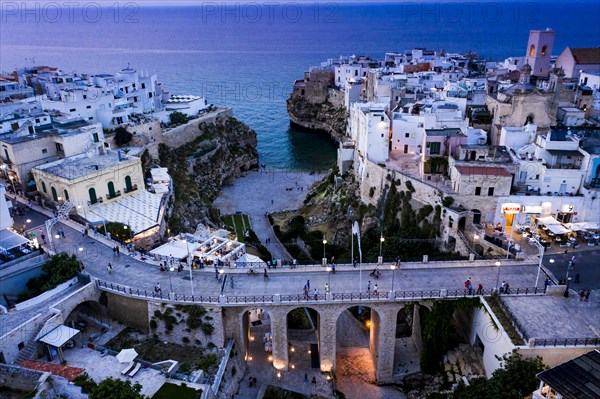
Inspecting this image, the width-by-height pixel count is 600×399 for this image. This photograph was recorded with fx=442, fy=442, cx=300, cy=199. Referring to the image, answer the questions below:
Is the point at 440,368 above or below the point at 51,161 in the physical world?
below

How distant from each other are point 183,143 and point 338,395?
189ft

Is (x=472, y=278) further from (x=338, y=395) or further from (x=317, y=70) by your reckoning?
(x=317, y=70)

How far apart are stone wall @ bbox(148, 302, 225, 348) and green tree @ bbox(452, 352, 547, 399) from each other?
58.9 ft

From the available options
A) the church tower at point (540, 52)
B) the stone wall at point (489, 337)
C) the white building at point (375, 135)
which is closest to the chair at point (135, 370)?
the stone wall at point (489, 337)

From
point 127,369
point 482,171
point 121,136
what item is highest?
point 121,136

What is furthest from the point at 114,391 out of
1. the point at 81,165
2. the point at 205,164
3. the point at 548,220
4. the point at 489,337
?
the point at 205,164

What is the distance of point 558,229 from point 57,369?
43.7 m

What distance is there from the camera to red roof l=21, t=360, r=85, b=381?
28156mm

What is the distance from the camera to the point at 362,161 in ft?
209

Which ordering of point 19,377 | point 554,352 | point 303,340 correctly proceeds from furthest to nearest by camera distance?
point 303,340
point 554,352
point 19,377

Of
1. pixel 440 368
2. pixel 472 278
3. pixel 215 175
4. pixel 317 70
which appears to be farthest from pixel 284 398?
pixel 317 70

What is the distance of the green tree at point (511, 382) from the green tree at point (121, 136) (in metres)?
54.9

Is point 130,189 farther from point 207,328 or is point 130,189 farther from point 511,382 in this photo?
point 511,382

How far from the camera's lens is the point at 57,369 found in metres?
28.7
